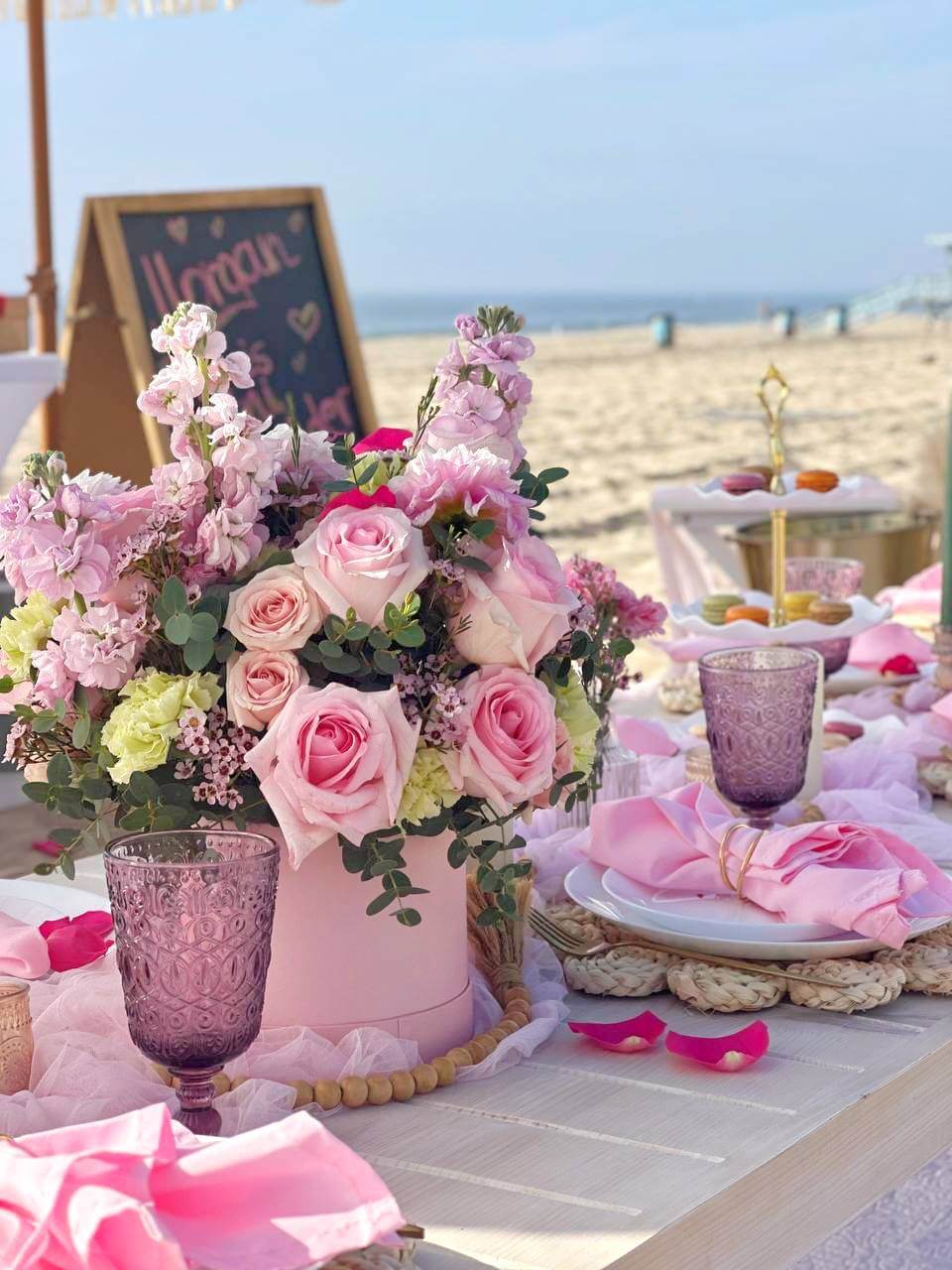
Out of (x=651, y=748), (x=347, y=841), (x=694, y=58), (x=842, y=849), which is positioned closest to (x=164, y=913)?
(x=347, y=841)

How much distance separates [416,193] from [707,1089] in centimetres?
6698

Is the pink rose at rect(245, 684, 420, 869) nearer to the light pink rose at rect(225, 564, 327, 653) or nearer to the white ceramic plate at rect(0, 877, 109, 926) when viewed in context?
the light pink rose at rect(225, 564, 327, 653)

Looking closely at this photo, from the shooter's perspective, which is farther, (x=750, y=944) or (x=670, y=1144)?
(x=750, y=944)

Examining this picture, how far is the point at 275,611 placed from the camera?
2.94 ft

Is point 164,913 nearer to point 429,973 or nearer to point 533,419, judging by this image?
point 429,973

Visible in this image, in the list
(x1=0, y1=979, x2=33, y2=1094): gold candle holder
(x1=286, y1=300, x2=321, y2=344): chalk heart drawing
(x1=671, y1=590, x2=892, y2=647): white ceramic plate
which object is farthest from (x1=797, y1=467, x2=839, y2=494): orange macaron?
(x1=286, y1=300, x2=321, y2=344): chalk heart drawing

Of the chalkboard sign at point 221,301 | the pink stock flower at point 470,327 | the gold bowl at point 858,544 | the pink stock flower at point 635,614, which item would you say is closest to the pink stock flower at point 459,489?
the pink stock flower at point 470,327

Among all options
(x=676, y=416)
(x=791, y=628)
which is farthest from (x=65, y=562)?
(x=676, y=416)

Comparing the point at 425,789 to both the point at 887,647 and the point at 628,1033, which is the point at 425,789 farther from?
the point at 887,647

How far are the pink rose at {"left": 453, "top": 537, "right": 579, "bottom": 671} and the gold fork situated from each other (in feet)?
1.00

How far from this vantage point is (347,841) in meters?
0.93

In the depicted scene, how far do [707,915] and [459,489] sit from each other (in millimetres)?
427

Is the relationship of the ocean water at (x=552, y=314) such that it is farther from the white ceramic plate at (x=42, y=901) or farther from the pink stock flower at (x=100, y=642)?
the pink stock flower at (x=100, y=642)

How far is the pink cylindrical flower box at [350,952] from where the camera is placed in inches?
38.1
